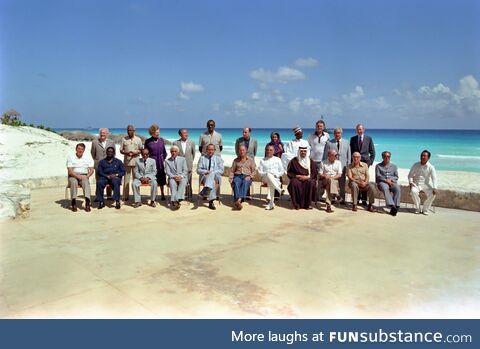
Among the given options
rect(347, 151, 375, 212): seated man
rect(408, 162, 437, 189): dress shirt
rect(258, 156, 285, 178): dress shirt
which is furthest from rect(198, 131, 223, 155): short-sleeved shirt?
rect(408, 162, 437, 189): dress shirt

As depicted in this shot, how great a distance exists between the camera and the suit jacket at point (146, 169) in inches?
251

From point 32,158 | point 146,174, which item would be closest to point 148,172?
point 146,174

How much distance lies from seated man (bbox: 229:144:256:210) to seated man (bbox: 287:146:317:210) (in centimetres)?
66

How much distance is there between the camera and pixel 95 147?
6.50 metres

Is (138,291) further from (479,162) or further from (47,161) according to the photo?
(479,162)

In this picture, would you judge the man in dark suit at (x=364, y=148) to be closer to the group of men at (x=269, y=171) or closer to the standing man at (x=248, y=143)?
the group of men at (x=269, y=171)

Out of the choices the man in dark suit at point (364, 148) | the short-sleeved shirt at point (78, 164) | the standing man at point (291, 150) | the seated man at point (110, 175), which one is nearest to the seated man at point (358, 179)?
the man in dark suit at point (364, 148)

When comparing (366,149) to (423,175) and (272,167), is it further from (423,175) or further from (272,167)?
(272,167)

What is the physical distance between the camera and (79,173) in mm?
6195

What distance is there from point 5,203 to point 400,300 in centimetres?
496

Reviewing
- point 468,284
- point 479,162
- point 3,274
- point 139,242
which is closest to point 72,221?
point 139,242

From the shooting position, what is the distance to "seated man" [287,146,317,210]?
626 centimetres

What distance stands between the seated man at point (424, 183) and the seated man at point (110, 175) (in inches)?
178

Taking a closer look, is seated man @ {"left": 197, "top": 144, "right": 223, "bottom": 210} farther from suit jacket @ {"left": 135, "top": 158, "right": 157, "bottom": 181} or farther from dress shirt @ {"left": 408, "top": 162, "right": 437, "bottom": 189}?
dress shirt @ {"left": 408, "top": 162, "right": 437, "bottom": 189}
